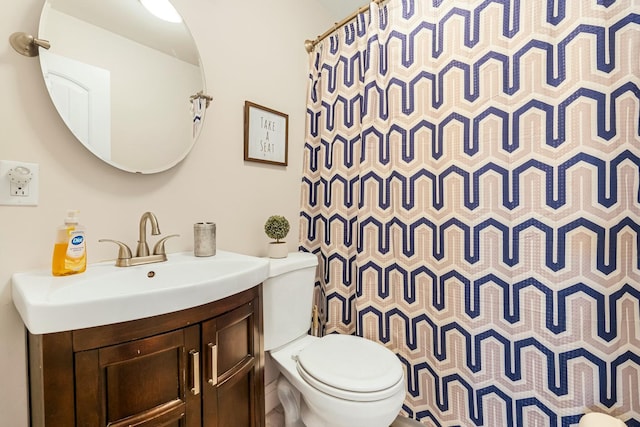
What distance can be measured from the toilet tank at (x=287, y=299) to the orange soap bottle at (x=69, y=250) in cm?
63

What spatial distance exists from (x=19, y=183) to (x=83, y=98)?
0.33 meters

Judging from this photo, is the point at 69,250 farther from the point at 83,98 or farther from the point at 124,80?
the point at 124,80

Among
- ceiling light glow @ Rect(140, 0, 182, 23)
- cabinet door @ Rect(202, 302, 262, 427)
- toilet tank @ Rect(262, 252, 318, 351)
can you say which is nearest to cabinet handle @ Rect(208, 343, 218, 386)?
cabinet door @ Rect(202, 302, 262, 427)

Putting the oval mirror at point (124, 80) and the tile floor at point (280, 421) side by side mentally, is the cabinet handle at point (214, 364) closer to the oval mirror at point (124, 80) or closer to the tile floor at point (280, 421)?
the oval mirror at point (124, 80)

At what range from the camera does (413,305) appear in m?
1.30

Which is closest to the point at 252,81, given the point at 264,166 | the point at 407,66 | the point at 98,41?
the point at 264,166

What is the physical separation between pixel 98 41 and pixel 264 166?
800 millimetres

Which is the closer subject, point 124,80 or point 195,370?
point 195,370

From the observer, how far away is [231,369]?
91 centimetres

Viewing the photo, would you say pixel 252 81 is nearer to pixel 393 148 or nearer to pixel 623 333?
pixel 393 148

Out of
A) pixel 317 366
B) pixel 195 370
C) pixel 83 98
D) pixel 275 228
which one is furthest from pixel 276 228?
pixel 83 98

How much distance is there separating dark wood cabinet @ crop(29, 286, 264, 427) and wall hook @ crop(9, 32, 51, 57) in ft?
2.70

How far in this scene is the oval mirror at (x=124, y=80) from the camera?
93 centimetres

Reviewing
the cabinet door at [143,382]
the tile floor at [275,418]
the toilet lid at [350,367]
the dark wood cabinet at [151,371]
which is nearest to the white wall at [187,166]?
the dark wood cabinet at [151,371]
